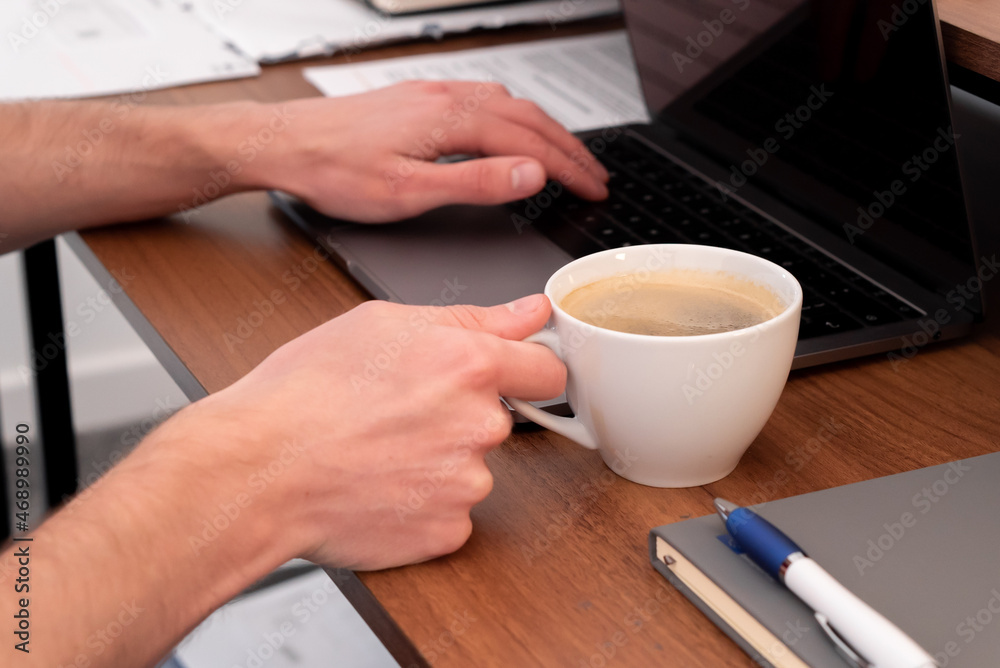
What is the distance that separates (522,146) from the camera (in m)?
0.76

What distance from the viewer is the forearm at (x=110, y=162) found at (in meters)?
0.75

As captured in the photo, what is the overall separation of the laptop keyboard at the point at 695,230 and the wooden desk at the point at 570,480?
0.13ft

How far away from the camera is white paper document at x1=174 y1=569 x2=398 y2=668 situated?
3.57 ft

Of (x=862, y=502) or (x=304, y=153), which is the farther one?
(x=304, y=153)

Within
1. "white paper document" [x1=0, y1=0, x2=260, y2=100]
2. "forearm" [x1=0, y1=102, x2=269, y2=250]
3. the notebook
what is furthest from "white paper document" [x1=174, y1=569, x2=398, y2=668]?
the notebook

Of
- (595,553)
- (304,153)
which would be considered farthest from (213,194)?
Result: (595,553)

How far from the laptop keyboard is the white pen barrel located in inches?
9.0

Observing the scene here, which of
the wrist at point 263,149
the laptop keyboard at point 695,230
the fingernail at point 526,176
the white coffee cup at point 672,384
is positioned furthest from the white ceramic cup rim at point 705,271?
the wrist at point 263,149

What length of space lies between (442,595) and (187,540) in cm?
12

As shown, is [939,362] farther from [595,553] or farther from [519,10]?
[519,10]

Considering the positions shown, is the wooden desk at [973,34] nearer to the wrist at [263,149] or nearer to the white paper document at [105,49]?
the wrist at [263,149]

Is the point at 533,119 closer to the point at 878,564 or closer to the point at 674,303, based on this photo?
the point at 674,303

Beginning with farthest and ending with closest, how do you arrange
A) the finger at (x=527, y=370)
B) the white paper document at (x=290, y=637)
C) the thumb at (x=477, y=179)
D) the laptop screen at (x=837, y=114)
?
the white paper document at (x=290, y=637) < the thumb at (x=477, y=179) < the laptop screen at (x=837, y=114) < the finger at (x=527, y=370)

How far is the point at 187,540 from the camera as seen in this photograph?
420 millimetres
